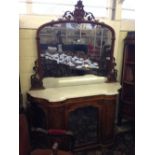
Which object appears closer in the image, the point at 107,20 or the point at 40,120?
the point at 40,120

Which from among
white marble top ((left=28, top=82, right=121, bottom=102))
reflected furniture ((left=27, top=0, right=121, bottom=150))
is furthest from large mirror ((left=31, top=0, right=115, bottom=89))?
white marble top ((left=28, top=82, right=121, bottom=102))

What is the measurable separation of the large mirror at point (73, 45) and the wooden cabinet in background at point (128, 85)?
0.76ft

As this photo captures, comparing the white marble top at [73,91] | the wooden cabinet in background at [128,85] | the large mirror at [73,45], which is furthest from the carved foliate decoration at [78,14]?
the white marble top at [73,91]

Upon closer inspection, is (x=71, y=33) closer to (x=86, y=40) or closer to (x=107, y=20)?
(x=86, y=40)

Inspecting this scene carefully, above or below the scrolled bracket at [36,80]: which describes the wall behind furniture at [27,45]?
above

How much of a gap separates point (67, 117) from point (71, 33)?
37.9 inches

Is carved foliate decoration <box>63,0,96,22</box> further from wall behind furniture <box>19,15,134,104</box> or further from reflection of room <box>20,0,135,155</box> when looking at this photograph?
wall behind furniture <box>19,15,134,104</box>

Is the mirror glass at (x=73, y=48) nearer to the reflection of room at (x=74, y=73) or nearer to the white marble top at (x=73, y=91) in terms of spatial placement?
the reflection of room at (x=74, y=73)

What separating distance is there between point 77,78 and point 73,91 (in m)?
0.26

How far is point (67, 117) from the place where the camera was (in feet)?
7.36

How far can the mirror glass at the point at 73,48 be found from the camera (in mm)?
2340
